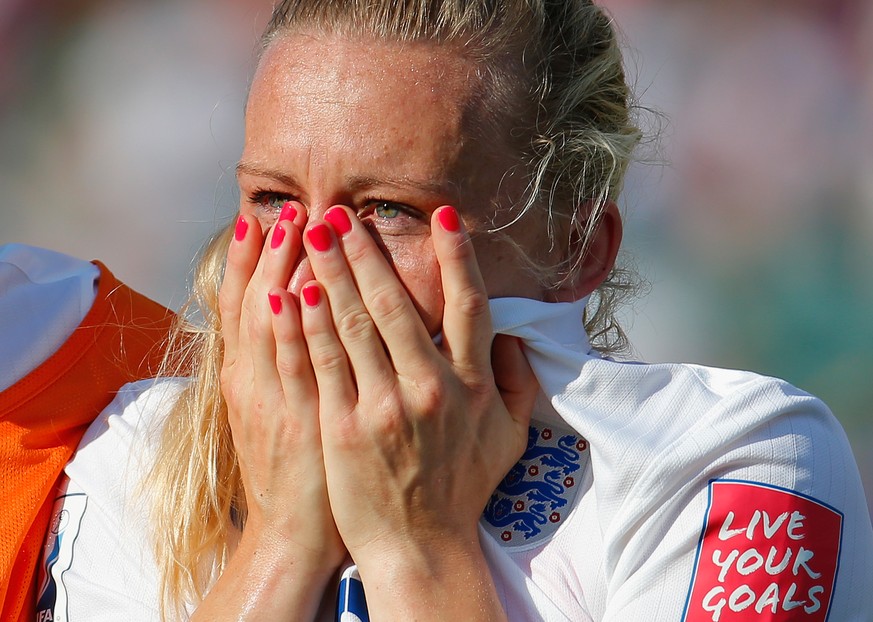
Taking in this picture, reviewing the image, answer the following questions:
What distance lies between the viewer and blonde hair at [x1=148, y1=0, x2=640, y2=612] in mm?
1602

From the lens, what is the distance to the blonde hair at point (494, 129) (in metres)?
1.60

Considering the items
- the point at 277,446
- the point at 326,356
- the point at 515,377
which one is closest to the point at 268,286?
the point at 326,356

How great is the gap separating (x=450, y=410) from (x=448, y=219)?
0.28 m

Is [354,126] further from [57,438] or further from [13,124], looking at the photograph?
[13,124]

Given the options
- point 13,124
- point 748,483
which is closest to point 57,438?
point 748,483

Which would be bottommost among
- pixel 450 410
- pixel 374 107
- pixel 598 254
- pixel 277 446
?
pixel 277 446

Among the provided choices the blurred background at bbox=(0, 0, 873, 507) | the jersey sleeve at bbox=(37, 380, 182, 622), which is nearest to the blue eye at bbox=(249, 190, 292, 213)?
the jersey sleeve at bbox=(37, 380, 182, 622)

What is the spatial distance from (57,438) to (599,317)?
3.45 feet

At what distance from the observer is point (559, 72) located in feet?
5.65

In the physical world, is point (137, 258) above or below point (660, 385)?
below

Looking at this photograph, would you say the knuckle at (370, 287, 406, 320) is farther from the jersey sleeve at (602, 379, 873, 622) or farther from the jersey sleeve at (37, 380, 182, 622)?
the jersey sleeve at (37, 380, 182, 622)

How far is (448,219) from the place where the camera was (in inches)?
59.1

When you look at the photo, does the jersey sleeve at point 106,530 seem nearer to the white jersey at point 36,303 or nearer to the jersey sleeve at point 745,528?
the white jersey at point 36,303

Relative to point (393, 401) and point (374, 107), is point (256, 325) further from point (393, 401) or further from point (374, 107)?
point (374, 107)
